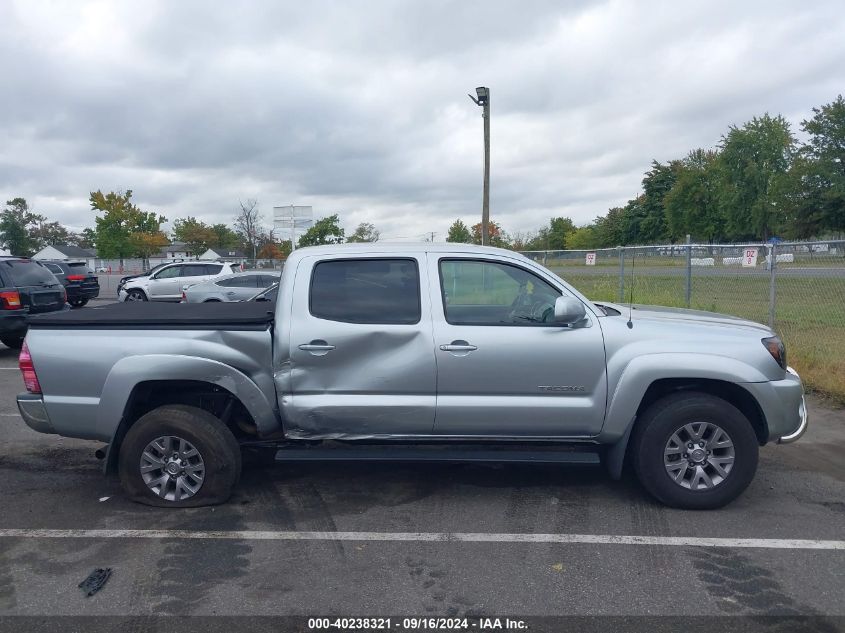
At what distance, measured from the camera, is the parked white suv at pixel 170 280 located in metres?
22.7

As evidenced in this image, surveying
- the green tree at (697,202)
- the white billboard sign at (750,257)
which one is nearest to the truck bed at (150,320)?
the white billboard sign at (750,257)

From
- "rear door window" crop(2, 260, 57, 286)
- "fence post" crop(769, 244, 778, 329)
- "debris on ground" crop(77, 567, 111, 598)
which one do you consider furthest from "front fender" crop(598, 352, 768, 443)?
"rear door window" crop(2, 260, 57, 286)

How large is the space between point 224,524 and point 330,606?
1378 millimetres

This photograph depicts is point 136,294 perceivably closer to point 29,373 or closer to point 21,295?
point 21,295

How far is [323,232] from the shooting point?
1580 inches

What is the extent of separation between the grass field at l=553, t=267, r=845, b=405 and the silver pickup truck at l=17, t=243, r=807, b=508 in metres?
4.24

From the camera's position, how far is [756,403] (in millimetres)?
4832

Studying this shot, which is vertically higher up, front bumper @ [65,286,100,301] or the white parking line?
front bumper @ [65,286,100,301]

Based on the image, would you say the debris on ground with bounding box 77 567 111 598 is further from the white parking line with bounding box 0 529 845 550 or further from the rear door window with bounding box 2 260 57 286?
the rear door window with bounding box 2 260 57 286

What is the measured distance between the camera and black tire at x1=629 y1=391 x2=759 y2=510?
4.73m

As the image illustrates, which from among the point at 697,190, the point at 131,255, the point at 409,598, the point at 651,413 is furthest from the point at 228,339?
the point at 697,190

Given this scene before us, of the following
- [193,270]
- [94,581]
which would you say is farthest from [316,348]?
[193,270]

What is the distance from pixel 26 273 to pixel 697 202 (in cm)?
7016

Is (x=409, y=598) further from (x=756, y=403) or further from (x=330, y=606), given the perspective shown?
(x=756, y=403)
